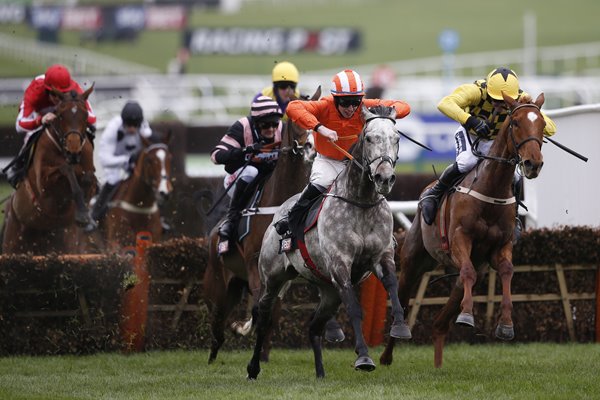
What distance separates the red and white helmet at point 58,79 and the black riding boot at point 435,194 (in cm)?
402

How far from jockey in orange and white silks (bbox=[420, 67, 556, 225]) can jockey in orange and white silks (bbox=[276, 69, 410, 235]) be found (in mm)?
883

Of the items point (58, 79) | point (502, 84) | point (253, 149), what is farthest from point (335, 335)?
point (58, 79)

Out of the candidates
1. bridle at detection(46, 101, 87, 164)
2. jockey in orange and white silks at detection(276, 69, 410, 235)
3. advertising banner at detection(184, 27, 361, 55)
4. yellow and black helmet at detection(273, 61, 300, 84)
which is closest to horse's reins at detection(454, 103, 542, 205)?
jockey in orange and white silks at detection(276, 69, 410, 235)

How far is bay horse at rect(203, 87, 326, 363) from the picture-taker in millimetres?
9812

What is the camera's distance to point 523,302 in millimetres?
11492

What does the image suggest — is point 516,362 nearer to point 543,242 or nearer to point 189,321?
point 543,242

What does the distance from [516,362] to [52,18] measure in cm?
3427

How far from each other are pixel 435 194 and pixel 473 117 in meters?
0.88

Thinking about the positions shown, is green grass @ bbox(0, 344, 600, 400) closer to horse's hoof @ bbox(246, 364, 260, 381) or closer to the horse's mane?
horse's hoof @ bbox(246, 364, 260, 381)

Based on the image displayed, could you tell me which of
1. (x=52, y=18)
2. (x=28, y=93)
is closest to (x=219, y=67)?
(x=52, y=18)

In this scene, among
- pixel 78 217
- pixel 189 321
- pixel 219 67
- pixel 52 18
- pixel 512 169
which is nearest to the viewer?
pixel 512 169

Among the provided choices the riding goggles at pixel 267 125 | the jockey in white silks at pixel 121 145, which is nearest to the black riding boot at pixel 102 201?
the jockey in white silks at pixel 121 145

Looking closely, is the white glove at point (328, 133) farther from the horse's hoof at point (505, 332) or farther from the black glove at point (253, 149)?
the horse's hoof at point (505, 332)

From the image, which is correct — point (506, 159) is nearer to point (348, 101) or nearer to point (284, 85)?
point (348, 101)
